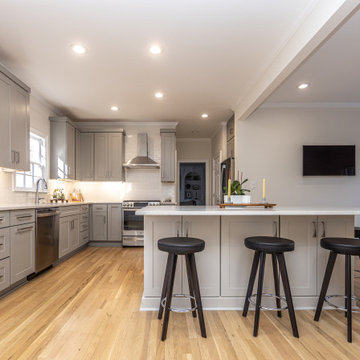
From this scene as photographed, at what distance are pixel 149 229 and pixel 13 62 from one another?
8.28 feet

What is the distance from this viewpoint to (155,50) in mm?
2848

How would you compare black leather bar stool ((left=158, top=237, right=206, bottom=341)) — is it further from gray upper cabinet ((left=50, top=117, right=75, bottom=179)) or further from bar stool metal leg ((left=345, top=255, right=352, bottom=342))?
gray upper cabinet ((left=50, top=117, right=75, bottom=179))

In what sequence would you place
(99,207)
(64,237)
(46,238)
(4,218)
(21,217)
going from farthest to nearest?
(99,207) < (64,237) < (46,238) < (21,217) < (4,218)

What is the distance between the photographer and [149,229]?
244 cm

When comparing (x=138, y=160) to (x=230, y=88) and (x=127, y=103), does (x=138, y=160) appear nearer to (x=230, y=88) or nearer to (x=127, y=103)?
(x=127, y=103)

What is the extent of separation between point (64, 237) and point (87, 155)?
2.01 metres

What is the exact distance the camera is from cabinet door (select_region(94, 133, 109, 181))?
5574 mm

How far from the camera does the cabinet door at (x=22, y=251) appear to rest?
282 cm

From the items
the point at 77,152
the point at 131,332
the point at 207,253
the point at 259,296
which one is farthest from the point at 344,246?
the point at 77,152

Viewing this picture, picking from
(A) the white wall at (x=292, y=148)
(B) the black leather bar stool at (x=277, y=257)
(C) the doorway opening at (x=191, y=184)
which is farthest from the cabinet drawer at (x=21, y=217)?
(C) the doorway opening at (x=191, y=184)

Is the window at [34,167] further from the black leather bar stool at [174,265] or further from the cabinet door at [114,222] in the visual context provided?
the black leather bar stool at [174,265]

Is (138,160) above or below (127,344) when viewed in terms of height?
above

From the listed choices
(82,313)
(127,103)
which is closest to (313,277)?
(82,313)

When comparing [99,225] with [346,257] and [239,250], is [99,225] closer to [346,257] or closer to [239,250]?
[239,250]
